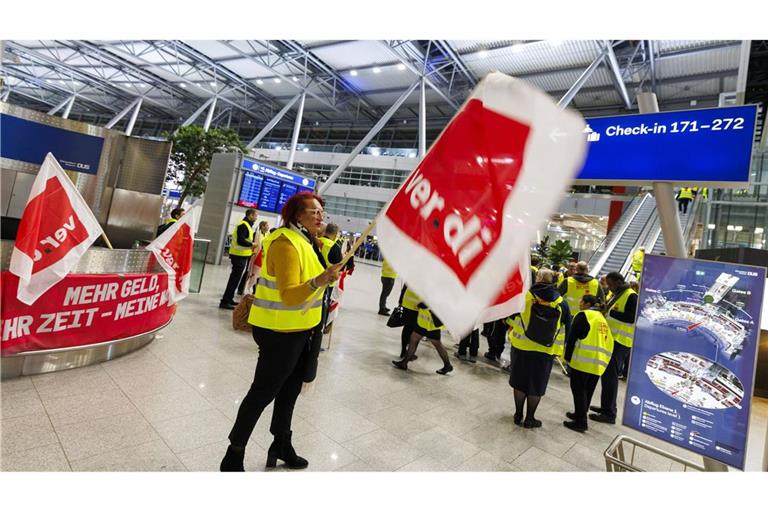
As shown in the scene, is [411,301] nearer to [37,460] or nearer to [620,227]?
[37,460]

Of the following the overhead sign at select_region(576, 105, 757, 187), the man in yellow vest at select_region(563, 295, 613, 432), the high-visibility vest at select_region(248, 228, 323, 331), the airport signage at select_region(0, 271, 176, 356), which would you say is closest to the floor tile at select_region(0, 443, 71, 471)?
the airport signage at select_region(0, 271, 176, 356)

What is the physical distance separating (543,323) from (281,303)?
8.39ft

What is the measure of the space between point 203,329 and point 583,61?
21.1 meters

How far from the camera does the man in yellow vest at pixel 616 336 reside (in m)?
4.15

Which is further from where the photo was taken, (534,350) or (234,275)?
(234,275)

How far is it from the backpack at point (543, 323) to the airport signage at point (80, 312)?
12.8ft

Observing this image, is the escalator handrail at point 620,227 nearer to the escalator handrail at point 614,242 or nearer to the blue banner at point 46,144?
the escalator handrail at point 614,242

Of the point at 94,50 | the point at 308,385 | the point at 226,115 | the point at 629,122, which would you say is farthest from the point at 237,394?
the point at 226,115

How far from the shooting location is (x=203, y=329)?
16.7 ft

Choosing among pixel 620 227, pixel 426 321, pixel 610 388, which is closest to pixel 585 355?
pixel 610 388

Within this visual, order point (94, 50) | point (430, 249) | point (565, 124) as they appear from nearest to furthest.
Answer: point (565, 124), point (430, 249), point (94, 50)

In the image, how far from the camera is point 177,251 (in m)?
4.48

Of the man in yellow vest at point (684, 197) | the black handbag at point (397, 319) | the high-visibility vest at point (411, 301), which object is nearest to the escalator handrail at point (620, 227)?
the man in yellow vest at point (684, 197)
